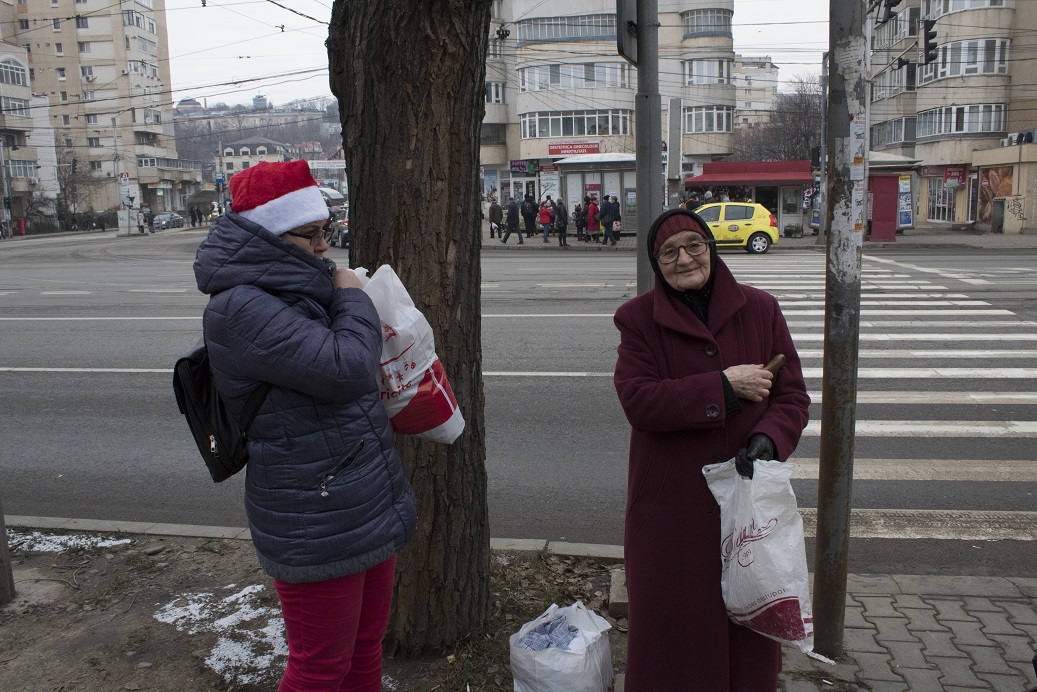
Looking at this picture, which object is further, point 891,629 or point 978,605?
point 978,605

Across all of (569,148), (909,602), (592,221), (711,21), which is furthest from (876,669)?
(711,21)

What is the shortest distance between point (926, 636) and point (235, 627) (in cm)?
286

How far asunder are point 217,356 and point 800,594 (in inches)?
65.5

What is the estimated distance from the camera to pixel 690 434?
8.55ft

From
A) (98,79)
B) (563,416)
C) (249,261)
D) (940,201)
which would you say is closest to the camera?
(249,261)

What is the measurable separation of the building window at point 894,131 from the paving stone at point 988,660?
165 feet

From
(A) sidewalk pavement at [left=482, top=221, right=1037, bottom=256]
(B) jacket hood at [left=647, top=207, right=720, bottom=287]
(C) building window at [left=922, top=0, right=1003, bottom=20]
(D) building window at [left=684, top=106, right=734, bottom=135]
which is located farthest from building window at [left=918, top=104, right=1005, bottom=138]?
(B) jacket hood at [left=647, top=207, right=720, bottom=287]

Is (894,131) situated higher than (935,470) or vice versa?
(894,131)

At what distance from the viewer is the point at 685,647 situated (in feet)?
8.62

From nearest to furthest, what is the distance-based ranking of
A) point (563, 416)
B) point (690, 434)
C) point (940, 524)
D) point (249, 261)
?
point (249, 261) < point (690, 434) < point (940, 524) < point (563, 416)

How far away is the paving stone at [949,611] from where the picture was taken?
3.72 m

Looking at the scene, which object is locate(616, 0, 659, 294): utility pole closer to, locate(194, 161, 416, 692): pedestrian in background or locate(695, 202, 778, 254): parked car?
locate(194, 161, 416, 692): pedestrian in background

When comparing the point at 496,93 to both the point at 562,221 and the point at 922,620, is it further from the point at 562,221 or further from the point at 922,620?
the point at 922,620

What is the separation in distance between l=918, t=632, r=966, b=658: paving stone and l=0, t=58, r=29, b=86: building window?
78.0 metres
